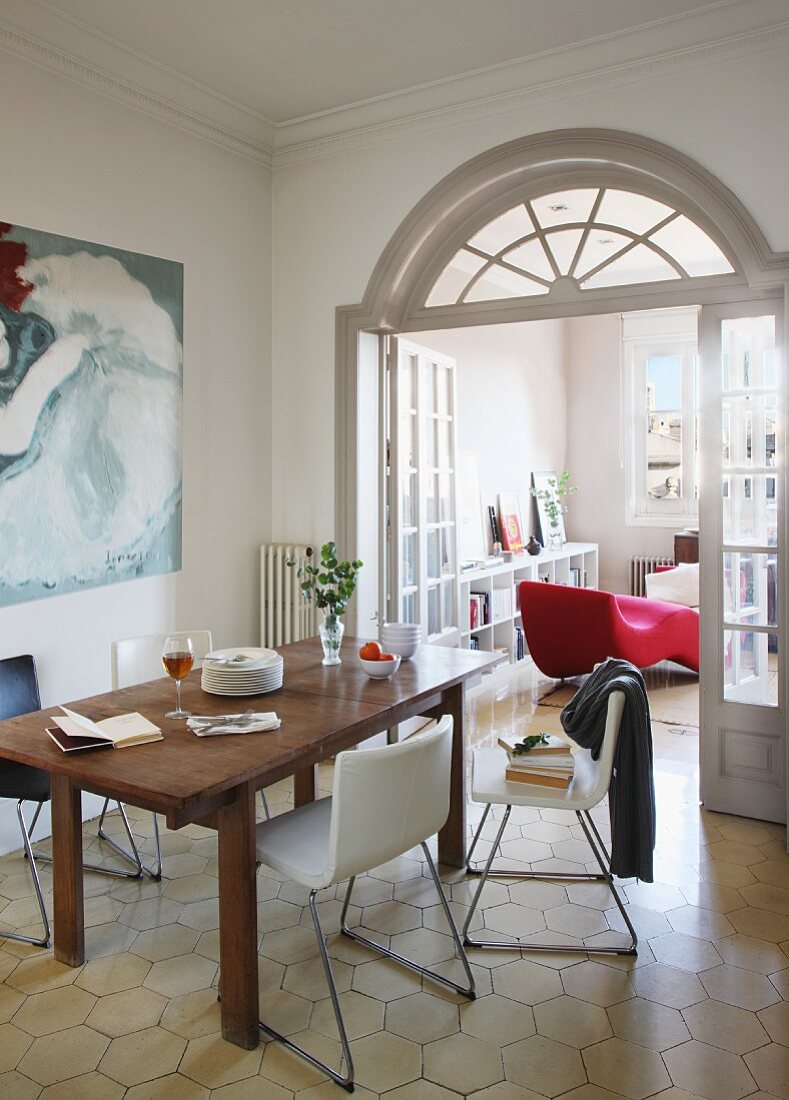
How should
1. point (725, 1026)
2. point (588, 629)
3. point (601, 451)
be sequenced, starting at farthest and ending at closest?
point (601, 451) → point (588, 629) → point (725, 1026)

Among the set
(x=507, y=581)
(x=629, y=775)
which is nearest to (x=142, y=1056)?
(x=629, y=775)

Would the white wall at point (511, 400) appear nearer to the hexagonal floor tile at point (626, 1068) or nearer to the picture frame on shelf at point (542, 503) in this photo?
the picture frame on shelf at point (542, 503)

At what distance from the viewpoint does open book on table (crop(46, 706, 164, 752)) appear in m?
2.41

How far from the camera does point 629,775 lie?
116 inches

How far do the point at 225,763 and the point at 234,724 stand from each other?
31 cm

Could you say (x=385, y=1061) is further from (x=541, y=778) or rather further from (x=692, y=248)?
(x=692, y=248)

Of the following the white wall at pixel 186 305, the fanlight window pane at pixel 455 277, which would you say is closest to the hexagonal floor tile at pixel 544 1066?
the white wall at pixel 186 305

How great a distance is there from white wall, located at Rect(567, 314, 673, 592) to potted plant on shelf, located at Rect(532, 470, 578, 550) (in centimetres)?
30

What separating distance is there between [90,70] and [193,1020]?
12.0ft

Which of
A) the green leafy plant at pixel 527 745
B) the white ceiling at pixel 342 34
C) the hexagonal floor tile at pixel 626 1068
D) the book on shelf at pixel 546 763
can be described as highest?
the white ceiling at pixel 342 34

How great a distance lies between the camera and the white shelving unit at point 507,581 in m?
6.22

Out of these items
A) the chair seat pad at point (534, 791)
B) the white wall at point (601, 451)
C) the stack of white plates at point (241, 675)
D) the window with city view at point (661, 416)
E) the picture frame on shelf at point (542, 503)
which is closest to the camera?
the chair seat pad at point (534, 791)

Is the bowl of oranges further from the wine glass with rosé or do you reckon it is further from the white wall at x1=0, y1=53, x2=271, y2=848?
the white wall at x1=0, y1=53, x2=271, y2=848

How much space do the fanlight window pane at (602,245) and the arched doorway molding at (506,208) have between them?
0.18 meters
